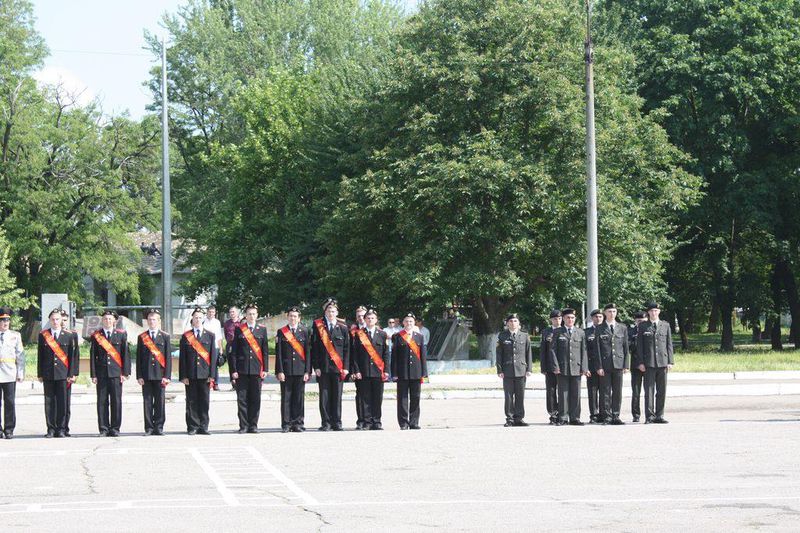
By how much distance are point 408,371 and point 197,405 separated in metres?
3.37

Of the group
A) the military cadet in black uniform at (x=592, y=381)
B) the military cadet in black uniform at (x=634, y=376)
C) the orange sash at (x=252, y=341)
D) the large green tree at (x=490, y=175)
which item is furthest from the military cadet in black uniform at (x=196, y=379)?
the large green tree at (x=490, y=175)

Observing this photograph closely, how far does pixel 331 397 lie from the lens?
19.6 metres

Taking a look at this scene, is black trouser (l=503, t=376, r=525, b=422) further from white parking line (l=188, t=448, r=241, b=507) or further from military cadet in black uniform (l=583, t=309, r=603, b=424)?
white parking line (l=188, t=448, r=241, b=507)

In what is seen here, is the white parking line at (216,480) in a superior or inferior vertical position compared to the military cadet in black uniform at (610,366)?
inferior

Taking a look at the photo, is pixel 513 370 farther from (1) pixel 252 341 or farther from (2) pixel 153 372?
(2) pixel 153 372

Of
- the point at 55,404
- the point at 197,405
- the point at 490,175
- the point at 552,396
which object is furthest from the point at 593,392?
the point at 490,175

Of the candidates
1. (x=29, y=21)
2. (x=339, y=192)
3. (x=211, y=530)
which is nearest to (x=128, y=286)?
(x=29, y=21)

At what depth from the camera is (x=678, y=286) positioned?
52625 mm

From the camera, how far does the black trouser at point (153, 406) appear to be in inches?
751

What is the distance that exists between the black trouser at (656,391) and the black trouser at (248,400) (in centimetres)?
623

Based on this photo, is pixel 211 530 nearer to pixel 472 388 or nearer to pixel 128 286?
pixel 472 388

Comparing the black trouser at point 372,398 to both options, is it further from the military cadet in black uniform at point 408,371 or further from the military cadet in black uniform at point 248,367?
the military cadet in black uniform at point 248,367

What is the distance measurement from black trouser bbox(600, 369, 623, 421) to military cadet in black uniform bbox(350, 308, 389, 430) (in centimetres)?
Answer: 352

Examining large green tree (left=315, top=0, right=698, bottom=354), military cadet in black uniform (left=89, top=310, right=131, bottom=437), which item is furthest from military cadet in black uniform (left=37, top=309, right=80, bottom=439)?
large green tree (left=315, top=0, right=698, bottom=354)
